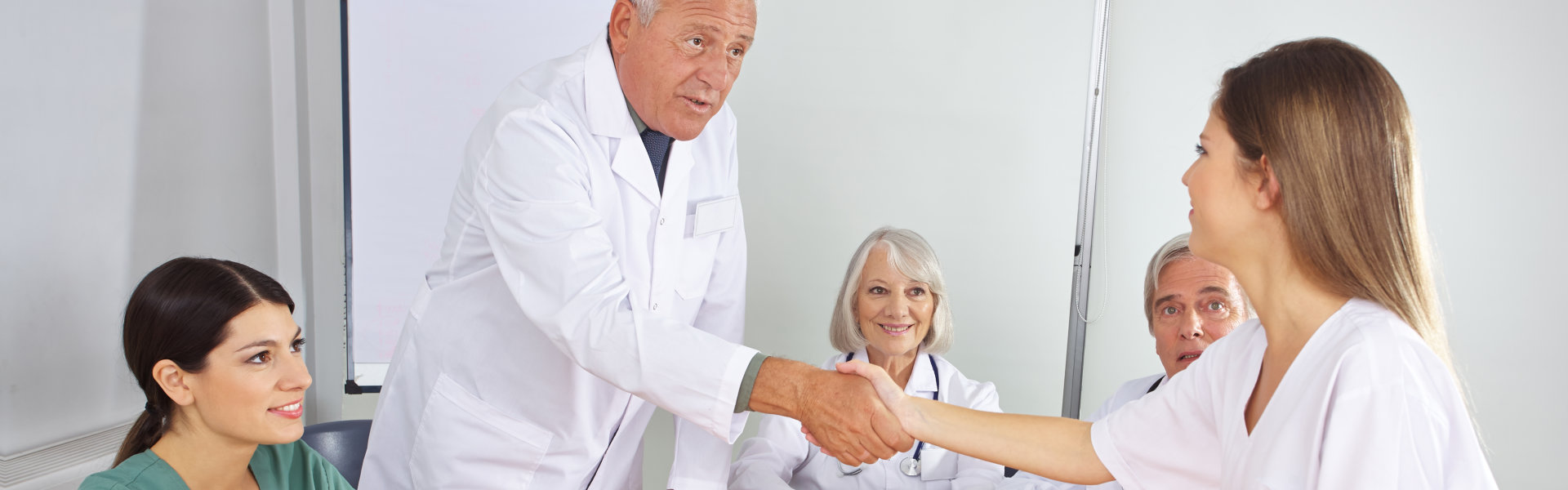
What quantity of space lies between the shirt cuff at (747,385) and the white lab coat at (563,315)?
0.06 feet

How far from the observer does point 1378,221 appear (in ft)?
2.99

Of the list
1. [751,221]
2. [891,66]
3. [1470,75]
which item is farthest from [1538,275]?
[751,221]

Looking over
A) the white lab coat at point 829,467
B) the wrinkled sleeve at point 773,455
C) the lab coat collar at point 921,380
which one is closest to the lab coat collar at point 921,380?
the lab coat collar at point 921,380

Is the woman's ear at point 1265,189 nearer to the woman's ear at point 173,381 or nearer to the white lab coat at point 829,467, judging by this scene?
the white lab coat at point 829,467

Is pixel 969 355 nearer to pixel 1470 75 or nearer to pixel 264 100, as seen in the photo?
pixel 1470 75

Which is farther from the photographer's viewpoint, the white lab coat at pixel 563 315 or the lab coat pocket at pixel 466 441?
the lab coat pocket at pixel 466 441

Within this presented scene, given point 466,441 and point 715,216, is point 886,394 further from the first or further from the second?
point 466,441

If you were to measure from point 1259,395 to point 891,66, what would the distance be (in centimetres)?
180

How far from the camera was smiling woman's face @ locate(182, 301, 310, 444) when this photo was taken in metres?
1.35

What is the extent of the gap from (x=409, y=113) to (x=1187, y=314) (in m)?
1.99

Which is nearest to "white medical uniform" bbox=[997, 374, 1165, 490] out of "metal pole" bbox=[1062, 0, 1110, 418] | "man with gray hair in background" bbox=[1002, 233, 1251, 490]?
"man with gray hair in background" bbox=[1002, 233, 1251, 490]

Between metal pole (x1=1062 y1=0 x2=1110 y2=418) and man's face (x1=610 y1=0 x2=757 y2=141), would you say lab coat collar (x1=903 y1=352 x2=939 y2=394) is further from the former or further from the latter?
man's face (x1=610 y1=0 x2=757 y2=141)

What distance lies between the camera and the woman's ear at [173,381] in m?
1.34

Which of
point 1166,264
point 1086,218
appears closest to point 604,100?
point 1166,264
